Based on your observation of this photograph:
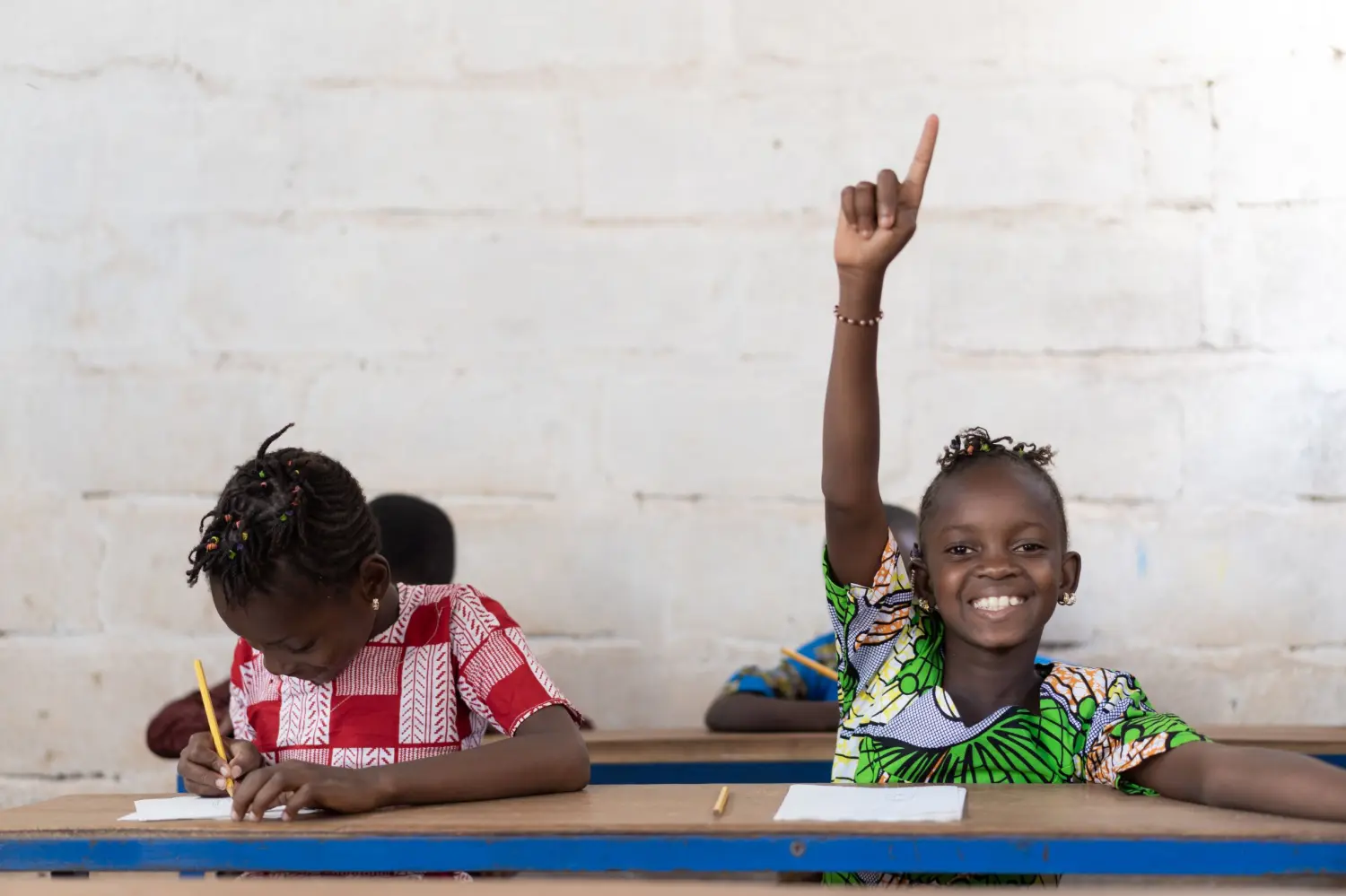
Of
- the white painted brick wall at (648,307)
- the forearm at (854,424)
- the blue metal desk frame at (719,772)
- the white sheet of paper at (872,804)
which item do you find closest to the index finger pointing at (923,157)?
the forearm at (854,424)

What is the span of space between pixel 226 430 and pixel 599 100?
1.03 m

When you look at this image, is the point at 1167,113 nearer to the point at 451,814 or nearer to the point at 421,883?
the point at 451,814

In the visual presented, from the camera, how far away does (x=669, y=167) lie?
9.62ft

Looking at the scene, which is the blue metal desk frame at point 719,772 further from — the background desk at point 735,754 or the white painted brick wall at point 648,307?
the white painted brick wall at point 648,307

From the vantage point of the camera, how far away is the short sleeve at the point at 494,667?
5.50ft

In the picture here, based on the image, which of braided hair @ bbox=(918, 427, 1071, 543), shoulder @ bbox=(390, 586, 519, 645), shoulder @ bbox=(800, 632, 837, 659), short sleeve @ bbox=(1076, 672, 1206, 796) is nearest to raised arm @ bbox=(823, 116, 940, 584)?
braided hair @ bbox=(918, 427, 1071, 543)

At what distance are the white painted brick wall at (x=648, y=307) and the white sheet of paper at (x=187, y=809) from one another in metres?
1.40

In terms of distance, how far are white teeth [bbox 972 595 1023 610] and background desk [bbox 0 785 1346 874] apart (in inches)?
10.5

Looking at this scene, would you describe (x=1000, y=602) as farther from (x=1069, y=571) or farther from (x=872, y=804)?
(x=872, y=804)

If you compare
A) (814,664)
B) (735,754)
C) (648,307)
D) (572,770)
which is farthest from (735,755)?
(648,307)

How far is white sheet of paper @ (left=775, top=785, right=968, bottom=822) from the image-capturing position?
4.20 ft

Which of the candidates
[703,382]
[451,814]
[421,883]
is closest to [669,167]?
[703,382]

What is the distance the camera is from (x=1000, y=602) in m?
1.67

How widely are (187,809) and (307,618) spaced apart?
24 cm
